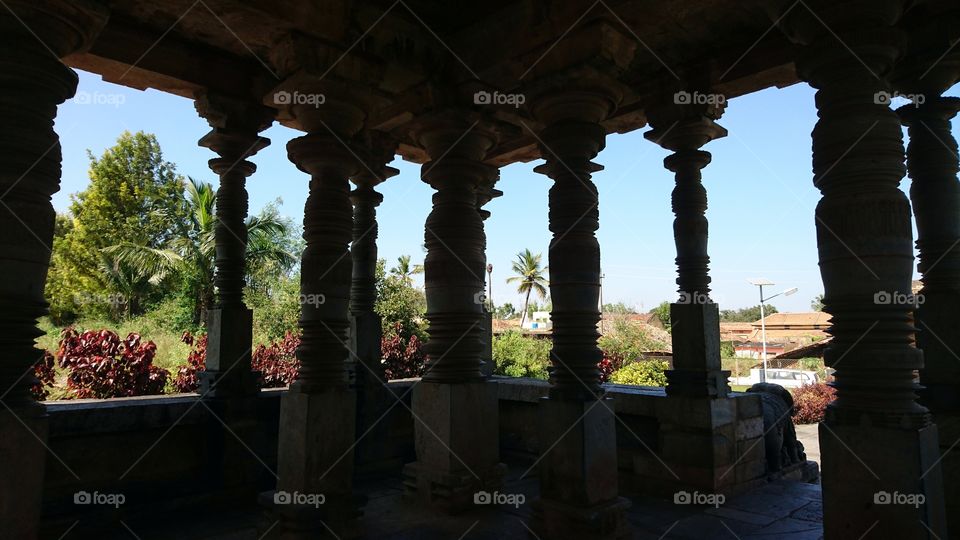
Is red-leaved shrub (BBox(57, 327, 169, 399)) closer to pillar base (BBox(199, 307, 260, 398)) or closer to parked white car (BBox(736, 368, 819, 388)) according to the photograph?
pillar base (BBox(199, 307, 260, 398))

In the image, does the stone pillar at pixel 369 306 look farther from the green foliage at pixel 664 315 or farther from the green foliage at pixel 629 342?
the green foliage at pixel 664 315

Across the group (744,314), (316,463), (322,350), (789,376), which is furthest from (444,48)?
(744,314)

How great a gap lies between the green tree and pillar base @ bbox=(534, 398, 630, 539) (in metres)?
24.6

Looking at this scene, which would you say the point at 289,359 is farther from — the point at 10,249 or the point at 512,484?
the point at 10,249

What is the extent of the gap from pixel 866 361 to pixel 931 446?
0.58 m

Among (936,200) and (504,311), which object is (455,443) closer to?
(936,200)

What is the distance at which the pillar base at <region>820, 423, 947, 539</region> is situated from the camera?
113 inches

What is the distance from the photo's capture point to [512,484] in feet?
21.6

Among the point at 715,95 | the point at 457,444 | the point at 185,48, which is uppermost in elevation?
the point at 185,48

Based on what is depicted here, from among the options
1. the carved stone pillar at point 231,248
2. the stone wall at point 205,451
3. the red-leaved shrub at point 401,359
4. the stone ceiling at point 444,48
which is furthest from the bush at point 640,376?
the carved stone pillar at point 231,248

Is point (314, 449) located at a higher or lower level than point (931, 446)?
lower

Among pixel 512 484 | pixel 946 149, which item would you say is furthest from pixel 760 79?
pixel 512 484

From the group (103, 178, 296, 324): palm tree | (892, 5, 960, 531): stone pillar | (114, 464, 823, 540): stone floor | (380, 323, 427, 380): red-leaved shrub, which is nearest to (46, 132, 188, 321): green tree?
(103, 178, 296, 324): palm tree

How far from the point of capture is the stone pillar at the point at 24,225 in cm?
294
